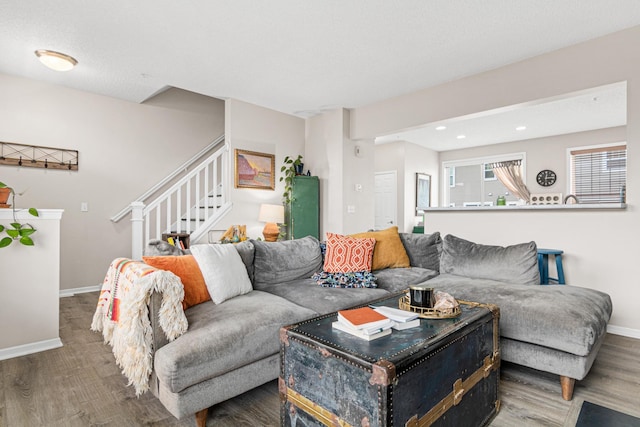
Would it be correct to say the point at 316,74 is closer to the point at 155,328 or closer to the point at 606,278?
the point at 155,328

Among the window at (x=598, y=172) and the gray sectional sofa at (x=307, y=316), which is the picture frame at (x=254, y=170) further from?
the window at (x=598, y=172)

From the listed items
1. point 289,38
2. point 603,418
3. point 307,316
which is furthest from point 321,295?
point 289,38

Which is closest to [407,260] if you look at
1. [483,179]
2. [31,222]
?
[31,222]

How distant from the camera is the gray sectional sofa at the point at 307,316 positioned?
1.59m

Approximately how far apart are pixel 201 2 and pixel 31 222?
2143 mm

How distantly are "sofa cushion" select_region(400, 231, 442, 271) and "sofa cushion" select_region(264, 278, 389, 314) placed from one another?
2.68 ft

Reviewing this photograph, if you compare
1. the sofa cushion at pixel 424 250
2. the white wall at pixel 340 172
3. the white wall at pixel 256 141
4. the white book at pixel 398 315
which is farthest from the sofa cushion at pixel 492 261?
the white wall at pixel 256 141

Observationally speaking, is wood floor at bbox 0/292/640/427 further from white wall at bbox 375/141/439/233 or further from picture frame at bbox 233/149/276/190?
white wall at bbox 375/141/439/233

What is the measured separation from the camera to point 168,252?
244 cm

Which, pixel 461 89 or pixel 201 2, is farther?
pixel 461 89

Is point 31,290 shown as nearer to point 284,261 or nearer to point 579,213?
point 284,261

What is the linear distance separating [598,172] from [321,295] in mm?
6550

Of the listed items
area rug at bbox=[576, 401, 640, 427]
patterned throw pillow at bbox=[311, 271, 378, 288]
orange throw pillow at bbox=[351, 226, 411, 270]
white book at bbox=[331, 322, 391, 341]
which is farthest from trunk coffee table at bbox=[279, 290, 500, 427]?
orange throw pillow at bbox=[351, 226, 411, 270]

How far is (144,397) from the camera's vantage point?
1.90 meters
